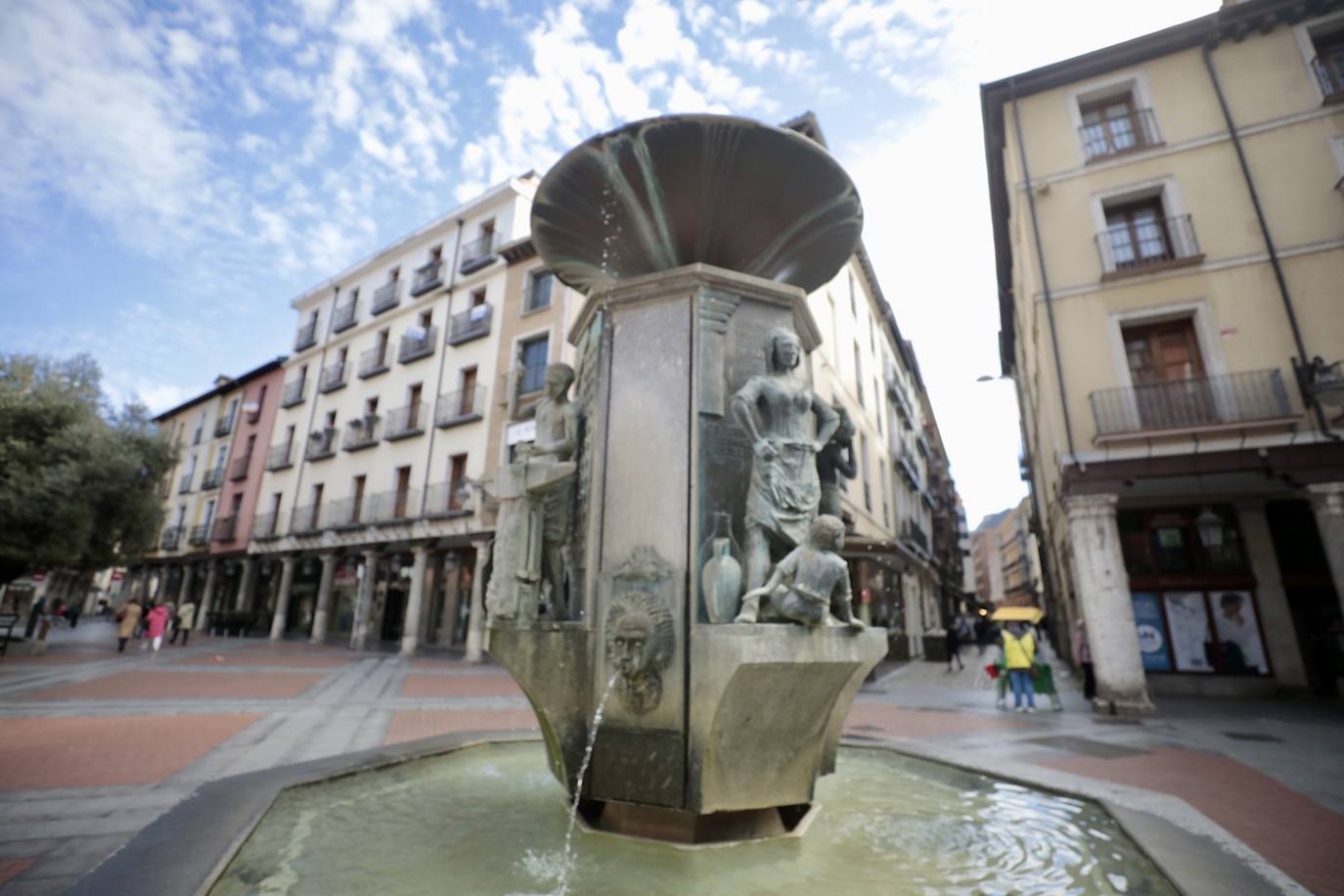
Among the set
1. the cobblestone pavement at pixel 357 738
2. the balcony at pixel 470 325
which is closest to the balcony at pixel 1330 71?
the cobblestone pavement at pixel 357 738

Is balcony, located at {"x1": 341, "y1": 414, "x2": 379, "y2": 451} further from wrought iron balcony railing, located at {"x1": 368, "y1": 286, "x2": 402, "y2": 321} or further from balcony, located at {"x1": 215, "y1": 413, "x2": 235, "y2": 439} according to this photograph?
balcony, located at {"x1": 215, "y1": 413, "x2": 235, "y2": 439}

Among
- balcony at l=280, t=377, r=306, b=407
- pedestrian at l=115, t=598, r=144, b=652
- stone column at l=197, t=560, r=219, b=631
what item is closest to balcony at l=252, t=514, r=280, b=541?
stone column at l=197, t=560, r=219, b=631

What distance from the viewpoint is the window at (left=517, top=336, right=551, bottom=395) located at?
20.3 metres

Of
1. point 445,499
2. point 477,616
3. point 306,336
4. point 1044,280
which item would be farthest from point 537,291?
point 306,336

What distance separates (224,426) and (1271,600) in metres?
42.2

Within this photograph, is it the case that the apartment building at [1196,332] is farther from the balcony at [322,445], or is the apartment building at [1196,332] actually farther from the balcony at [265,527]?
the balcony at [265,527]

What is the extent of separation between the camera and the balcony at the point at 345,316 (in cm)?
2828

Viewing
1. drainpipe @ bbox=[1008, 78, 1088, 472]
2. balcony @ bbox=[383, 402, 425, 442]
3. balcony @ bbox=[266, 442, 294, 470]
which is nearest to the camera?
drainpipe @ bbox=[1008, 78, 1088, 472]

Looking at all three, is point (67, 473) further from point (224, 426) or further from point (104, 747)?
point (224, 426)

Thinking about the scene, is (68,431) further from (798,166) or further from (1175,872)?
(1175,872)

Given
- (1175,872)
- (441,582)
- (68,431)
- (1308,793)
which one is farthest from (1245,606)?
(68,431)

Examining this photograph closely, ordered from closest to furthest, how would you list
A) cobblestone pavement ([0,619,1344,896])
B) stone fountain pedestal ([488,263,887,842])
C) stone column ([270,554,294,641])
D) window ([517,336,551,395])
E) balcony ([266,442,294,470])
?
stone fountain pedestal ([488,263,887,842]) < cobblestone pavement ([0,619,1344,896]) < window ([517,336,551,395]) < stone column ([270,554,294,641]) < balcony ([266,442,294,470])

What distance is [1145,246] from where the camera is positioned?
12648 millimetres

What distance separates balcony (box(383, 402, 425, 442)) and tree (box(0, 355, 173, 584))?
685 centimetres
